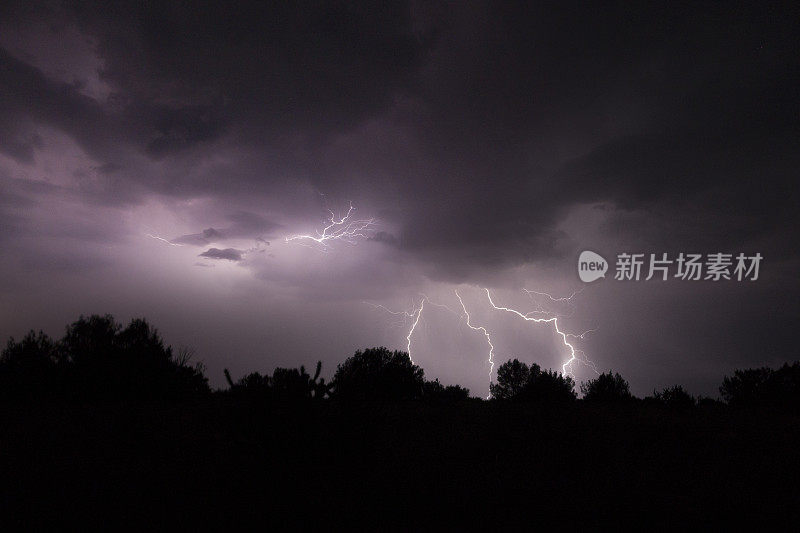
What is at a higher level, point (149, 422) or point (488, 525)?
point (488, 525)

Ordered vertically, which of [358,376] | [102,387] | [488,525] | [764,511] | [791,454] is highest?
[791,454]

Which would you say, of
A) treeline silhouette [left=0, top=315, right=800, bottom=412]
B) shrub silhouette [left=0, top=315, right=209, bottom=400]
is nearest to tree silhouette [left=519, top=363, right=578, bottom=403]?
treeline silhouette [left=0, top=315, right=800, bottom=412]

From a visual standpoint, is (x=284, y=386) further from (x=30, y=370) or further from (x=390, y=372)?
(x=390, y=372)

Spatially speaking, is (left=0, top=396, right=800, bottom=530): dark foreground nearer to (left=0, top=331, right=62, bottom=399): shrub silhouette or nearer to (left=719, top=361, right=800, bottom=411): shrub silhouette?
(left=0, top=331, right=62, bottom=399): shrub silhouette

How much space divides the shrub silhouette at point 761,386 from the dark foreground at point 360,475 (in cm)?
4460

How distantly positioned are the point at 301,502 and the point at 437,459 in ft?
11.9

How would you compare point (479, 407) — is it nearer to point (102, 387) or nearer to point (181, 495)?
point (181, 495)

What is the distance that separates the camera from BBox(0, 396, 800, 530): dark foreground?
6.39 metres

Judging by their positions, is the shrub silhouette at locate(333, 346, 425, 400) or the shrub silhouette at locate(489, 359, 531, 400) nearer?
the shrub silhouette at locate(333, 346, 425, 400)

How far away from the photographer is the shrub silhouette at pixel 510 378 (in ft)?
209

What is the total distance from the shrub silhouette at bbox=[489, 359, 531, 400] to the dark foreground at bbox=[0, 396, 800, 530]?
53.7 metres

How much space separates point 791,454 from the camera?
10078mm

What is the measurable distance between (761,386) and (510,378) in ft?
95.9

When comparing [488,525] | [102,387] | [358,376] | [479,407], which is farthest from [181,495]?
[102,387]
